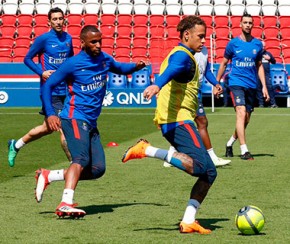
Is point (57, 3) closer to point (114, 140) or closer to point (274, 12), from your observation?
point (274, 12)

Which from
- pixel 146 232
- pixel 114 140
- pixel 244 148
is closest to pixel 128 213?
pixel 146 232

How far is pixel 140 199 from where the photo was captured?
1113cm

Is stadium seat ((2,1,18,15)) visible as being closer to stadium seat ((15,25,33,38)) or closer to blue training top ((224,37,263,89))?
stadium seat ((15,25,33,38))

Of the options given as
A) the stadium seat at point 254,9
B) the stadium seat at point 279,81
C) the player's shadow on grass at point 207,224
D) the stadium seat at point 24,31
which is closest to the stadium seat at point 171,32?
the stadium seat at point 254,9

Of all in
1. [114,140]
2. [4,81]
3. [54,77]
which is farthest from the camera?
[4,81]

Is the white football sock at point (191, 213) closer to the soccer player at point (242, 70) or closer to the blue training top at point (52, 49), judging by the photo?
the blue training top at point (52, 49)

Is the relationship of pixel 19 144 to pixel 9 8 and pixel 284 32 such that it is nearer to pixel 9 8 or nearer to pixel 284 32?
Result: pixel 284 32

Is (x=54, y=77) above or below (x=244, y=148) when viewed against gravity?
above

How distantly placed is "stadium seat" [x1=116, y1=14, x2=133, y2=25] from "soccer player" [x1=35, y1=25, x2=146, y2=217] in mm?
29737

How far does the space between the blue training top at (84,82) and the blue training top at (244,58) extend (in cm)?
660

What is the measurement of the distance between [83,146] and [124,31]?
29796 mm

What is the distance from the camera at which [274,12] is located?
40.1m

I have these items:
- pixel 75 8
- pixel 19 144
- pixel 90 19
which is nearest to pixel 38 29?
pixel 75 8

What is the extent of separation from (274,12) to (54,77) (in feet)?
103
